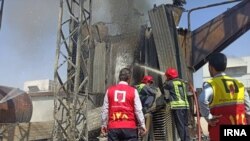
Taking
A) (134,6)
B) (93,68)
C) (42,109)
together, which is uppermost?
(134,6)

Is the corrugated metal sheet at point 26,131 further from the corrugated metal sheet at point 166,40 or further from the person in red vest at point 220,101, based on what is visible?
the person in red vest at point 220,101

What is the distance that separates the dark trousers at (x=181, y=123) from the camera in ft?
28.8

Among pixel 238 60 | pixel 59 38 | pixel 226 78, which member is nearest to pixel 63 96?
pixel 59 38

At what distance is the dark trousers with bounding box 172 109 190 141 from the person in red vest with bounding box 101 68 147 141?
3262 mm

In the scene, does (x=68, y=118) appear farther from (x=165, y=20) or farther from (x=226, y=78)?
(x=226, y=78)

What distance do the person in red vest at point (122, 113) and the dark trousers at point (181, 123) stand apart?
3.26 metres

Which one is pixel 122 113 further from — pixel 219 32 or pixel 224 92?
pixel 219 32

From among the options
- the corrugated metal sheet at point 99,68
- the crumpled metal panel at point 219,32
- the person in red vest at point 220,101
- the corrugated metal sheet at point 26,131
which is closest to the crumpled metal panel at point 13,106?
the corrugated metal sheet at point 26,131

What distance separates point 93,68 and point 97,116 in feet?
8.45

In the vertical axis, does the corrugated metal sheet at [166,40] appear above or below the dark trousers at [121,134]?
above

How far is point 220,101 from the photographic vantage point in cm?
425

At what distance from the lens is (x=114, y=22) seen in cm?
1569

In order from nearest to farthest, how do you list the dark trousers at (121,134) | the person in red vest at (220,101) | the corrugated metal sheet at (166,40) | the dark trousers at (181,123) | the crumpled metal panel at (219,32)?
the person in red vest at (220,101) < the dark trousers at (121,134) < the dark trousers at (181,123) < the corrugated metal sheet at (166,40) < the crumpled metal panel at (219,32)

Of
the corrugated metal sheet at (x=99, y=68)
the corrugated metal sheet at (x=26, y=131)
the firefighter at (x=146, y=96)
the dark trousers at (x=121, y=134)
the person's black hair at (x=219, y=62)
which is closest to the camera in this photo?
the person's black hair at (x=219, y=62)
